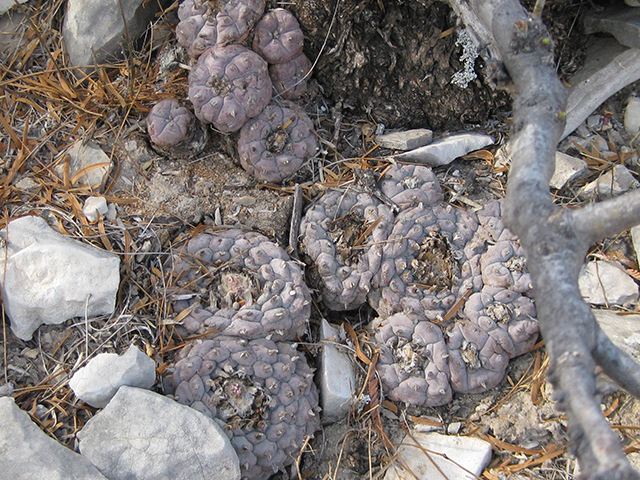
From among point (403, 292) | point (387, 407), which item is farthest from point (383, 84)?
point (387, 407)

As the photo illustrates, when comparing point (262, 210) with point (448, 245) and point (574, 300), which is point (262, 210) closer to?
point (448, 245)

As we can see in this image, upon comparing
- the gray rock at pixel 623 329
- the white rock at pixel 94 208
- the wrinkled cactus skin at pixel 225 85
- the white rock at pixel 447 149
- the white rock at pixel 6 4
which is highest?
the white rock at pixel 6 4

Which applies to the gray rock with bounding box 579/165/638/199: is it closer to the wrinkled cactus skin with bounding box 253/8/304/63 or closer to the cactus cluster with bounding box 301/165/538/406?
the cactus cluster with bounding box 301/165/538/406

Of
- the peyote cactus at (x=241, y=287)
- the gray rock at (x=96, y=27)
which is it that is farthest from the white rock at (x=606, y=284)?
the gray rock at (x=96, y=27)

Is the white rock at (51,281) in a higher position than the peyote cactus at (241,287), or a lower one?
higher

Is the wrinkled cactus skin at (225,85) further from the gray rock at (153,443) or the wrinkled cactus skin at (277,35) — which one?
the gray rock at (153,443)

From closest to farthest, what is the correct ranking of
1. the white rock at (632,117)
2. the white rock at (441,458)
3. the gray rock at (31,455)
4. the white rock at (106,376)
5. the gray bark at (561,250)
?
the gray bark at (561,250) → the gray rock at (31,455) → the white rock at (106,376) → the white rock at (441,458) → the white rock at (632,117)

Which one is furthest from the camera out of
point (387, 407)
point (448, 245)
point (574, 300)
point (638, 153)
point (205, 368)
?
point (638, 153)
